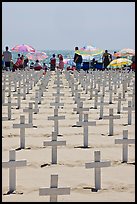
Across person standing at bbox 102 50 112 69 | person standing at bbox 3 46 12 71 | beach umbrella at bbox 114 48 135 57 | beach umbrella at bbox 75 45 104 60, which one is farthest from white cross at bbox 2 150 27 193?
beach umbrella at bbox 114 48 135 57

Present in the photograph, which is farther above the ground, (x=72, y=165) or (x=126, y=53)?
(x=126, y=53)

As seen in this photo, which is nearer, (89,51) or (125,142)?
(125,142)

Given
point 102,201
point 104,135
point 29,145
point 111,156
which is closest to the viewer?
point 102,201

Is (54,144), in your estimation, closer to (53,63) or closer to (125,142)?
(125,142)

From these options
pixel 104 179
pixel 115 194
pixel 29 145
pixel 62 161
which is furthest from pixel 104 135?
pixel 115 194

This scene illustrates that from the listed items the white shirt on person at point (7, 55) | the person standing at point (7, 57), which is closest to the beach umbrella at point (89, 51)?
the person standing at point (7, 57)

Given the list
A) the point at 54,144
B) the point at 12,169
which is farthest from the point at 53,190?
the point at 54,144

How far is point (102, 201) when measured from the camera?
204 inches

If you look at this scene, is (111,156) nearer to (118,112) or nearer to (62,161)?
(62,161)

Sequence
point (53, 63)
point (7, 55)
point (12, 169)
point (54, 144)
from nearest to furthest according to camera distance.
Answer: point (12, 169) → point (54, 144) → point (7, 55) → point (53, 63)

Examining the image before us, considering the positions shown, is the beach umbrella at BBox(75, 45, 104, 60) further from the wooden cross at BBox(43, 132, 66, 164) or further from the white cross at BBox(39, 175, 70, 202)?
the white cross at BBox(39, 175, 70, 202)

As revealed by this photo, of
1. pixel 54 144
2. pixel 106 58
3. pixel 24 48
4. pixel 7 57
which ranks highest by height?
pixel 24 48

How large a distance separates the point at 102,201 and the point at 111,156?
1874 millimetres

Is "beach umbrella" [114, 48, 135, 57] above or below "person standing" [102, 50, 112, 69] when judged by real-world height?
above
